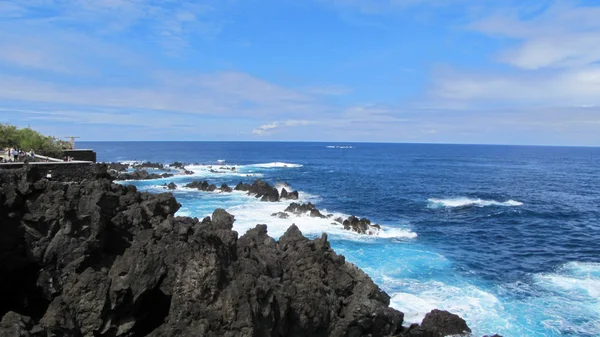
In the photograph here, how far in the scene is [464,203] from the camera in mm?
59688

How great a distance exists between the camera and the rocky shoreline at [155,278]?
42.9 ft

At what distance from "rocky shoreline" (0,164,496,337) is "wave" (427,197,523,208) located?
131 ft

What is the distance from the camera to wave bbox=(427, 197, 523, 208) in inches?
2282

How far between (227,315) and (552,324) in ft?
60.6

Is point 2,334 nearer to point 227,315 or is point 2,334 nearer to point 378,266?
point 227,315

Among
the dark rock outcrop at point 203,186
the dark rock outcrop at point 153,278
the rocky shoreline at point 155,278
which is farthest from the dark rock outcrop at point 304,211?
the dark rock outcrop at point 153,278

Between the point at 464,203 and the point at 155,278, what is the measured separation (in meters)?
53.5

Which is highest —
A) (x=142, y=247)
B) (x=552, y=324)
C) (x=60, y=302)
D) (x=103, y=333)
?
(x=142, y=247)

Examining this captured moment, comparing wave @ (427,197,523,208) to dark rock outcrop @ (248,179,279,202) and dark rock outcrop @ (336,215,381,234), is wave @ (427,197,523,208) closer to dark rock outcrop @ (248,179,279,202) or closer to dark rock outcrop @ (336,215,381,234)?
dark rock outcrop @ (336,215,381,234)

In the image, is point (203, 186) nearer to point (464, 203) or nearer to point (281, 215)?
point (281, 215)

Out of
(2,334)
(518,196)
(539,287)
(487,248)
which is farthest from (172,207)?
(518,196)

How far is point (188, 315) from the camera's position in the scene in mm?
13008

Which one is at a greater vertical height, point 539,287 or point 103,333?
point 103,333

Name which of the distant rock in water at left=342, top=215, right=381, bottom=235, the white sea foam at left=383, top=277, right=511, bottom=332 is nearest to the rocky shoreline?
the white sea foam at left=383, top=277, right=511, bottom=332
